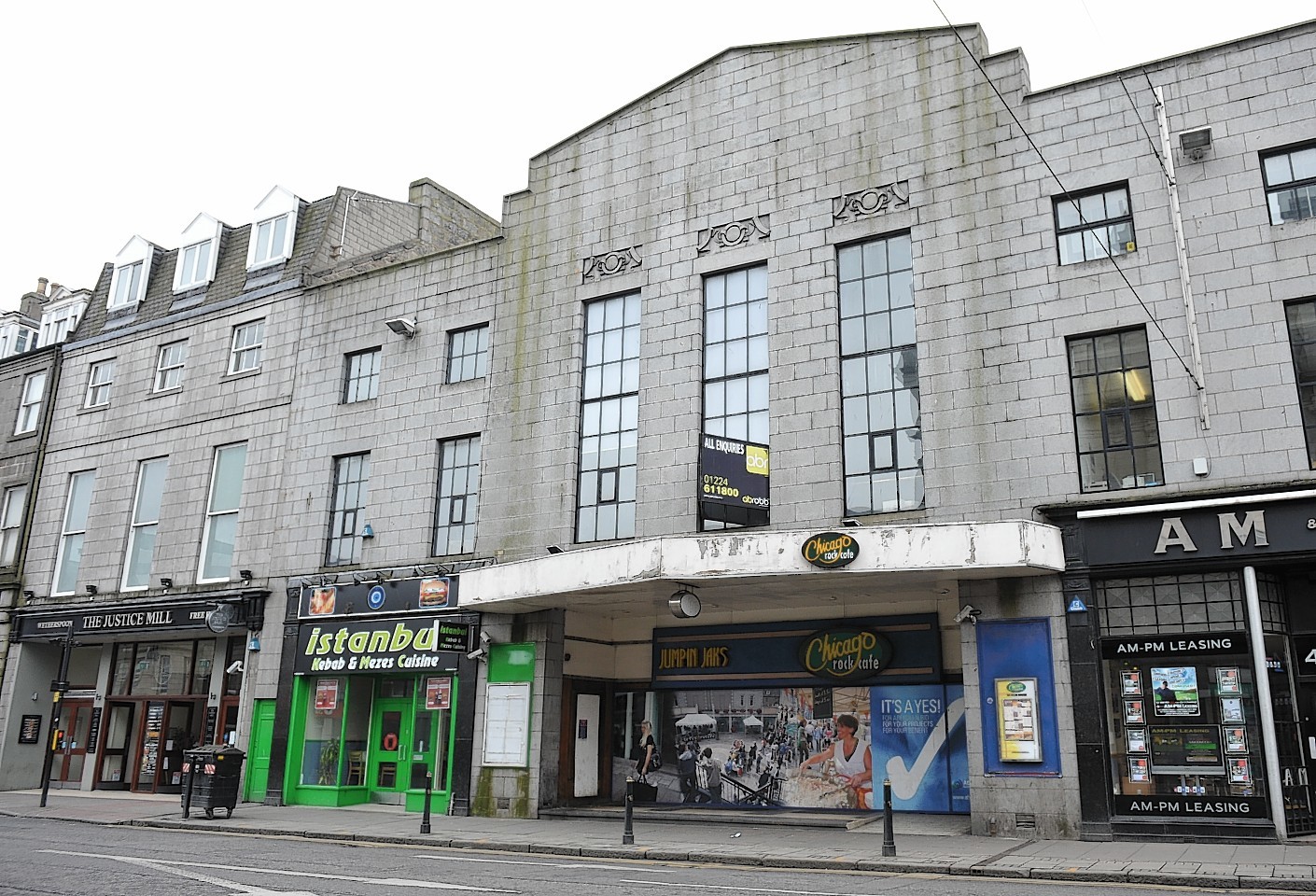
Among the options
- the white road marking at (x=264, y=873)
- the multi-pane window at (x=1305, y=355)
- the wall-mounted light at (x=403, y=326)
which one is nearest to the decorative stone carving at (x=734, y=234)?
the wall-mounted light at (x=403, y=326)

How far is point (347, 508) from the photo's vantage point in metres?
24.4

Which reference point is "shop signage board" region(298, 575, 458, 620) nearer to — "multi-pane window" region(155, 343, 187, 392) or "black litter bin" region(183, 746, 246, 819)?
"black litter bin" region(183, 746, 246, 819)

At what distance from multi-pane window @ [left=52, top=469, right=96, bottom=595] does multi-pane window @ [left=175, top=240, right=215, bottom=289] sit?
6.05 meters

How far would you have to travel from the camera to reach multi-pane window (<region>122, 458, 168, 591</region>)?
27.5m

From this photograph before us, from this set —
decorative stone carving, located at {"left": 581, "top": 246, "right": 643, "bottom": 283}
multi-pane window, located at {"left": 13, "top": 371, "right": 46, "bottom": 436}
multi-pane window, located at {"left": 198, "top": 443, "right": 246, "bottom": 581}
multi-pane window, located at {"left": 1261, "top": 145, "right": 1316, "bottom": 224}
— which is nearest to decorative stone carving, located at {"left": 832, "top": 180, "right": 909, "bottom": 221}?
decorative stone carving, located at {"left": 581, "top": 246, "right": 643, "bottom": 283}

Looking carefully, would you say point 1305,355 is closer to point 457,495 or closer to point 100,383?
point 457,495

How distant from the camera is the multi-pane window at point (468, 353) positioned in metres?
23.5

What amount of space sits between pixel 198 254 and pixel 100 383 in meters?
4.95

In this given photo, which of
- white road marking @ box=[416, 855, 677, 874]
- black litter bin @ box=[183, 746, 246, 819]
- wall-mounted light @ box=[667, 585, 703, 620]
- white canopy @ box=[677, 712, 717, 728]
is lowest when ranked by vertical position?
white road marking @ box=[416, 855, 677, 874]

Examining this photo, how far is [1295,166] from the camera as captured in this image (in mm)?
15883

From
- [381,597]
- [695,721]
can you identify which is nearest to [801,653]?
[695,721]

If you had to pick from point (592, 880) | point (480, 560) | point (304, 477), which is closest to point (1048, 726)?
point (592, 880)

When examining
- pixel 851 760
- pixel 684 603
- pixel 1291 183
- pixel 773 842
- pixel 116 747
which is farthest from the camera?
pixel 116 747

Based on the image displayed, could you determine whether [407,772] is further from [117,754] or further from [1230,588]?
[1230,588]
